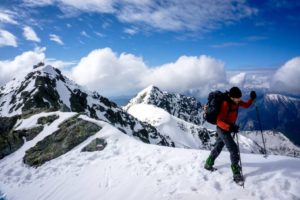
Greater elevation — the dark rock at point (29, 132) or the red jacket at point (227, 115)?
the red jacket at point (227, 115)

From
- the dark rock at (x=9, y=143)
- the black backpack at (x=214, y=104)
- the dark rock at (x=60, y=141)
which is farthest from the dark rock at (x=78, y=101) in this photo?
the black backpack at (x=214, y=104)

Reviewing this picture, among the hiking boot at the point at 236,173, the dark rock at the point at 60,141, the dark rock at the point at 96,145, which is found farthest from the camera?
the dark rock at the point at 60,141

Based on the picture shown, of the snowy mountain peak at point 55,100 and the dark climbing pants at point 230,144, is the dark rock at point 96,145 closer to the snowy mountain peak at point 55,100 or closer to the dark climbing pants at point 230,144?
the dark climbing pants at point 230,144

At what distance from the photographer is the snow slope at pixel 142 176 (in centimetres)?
1035

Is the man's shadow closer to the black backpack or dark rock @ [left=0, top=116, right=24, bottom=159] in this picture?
the black backpack

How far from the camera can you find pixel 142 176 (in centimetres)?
1279

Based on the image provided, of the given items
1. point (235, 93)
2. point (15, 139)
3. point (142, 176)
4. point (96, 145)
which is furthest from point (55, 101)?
point (235, 93)

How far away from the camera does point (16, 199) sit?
45.9ft

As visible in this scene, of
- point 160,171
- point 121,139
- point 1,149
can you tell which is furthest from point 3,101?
point 160,171

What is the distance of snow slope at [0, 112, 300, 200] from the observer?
1035 centimetres

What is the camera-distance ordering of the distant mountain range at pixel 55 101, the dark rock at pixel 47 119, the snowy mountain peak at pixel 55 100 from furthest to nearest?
the snowy mountain peak at pixel 55 100, the distant mountain range at pixel 55 101, the dark rock at pixel 47 119

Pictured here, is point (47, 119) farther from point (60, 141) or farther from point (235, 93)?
point (235, 93)

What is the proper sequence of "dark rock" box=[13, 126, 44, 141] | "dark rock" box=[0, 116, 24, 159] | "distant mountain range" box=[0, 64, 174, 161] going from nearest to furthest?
"dark rock" box=[0, 116, 24, 159]
"dark rock" box=[13, 126, 44, 141]
"distant mountain range" box=[0, 64, 174, 161]

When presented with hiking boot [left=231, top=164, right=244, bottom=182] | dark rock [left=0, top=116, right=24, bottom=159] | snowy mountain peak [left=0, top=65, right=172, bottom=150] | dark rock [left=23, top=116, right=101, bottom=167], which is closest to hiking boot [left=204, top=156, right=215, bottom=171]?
hiking boot [left=231, top=164, right=244, bottom=182]
